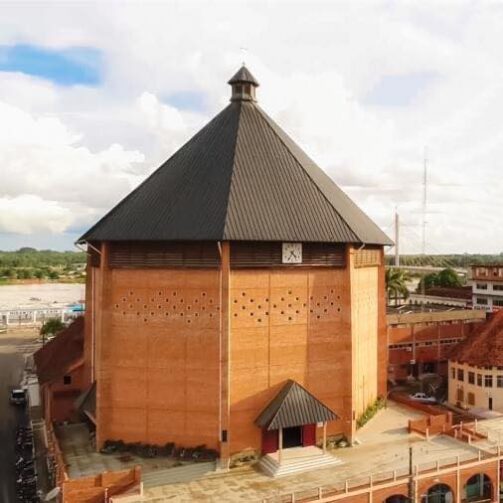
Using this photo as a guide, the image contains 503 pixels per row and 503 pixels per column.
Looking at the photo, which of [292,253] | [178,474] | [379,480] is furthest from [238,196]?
[379,480]

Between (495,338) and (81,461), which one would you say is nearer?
(81,461)

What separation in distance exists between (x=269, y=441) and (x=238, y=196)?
12.0 metres

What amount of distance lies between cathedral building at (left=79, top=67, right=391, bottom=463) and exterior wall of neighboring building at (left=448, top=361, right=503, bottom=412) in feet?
39.9

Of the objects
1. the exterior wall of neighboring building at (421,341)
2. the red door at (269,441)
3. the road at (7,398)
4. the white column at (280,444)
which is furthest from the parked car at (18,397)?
the exterior wall of neighboring building at (421,341)

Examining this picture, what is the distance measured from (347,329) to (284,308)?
369 centimetres

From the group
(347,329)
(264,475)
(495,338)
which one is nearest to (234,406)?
(264,475)

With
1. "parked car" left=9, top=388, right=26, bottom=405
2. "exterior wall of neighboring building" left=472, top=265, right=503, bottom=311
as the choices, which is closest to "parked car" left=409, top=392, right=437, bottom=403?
"exterior wall of neighboring building" left=472, top=265, right=503, bottom=311

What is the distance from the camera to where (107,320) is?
2606cm

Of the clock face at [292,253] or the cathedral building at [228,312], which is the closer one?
the cathedral building at [228,312]

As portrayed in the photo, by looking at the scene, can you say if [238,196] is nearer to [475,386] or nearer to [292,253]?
[292,253]

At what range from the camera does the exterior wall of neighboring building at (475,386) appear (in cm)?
3406

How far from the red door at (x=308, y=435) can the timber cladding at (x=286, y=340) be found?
4.68 ft

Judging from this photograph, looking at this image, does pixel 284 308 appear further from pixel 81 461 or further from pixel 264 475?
pixel 81 461

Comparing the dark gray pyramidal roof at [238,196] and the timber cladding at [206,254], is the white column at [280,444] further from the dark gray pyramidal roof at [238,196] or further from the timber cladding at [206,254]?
the dark gray pyramidal roof at [238,196]
